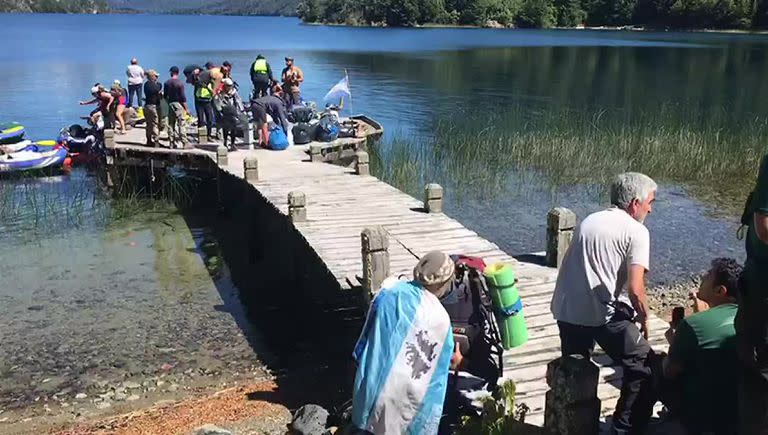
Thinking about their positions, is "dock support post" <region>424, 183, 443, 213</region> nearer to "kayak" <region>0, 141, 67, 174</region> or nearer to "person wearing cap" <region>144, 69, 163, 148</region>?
"person wearing cap" <region>144, 69, 163, 148</region>

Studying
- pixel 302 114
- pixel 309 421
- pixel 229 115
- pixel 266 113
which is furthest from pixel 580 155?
pixel 309 421

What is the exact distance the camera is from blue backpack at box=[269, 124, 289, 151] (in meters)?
16.7

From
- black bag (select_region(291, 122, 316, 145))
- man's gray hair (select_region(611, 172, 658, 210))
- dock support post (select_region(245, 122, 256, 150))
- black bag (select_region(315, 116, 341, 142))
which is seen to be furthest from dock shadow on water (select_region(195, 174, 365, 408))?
man's gray hair (select_region(611, 172, 658, 210))

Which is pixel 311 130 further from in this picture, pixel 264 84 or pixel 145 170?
pixel 145 170

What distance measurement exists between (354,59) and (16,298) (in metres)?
47.6

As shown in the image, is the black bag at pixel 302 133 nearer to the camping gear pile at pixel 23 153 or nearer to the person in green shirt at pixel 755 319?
the camping gear pile at pixel 23 153

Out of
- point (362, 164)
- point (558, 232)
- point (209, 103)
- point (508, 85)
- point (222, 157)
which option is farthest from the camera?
point (508, 85)

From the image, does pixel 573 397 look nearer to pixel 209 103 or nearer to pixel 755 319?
pixel 755 319

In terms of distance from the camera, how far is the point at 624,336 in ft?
15.0

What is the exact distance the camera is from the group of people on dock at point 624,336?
3.63 meters

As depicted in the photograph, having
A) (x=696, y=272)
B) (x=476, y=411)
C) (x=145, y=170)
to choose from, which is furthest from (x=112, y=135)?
(x=476, y=411)

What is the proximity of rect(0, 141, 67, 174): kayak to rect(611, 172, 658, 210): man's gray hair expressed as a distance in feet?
58.2

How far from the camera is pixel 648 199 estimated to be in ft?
14.4

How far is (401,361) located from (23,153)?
18093 mm
